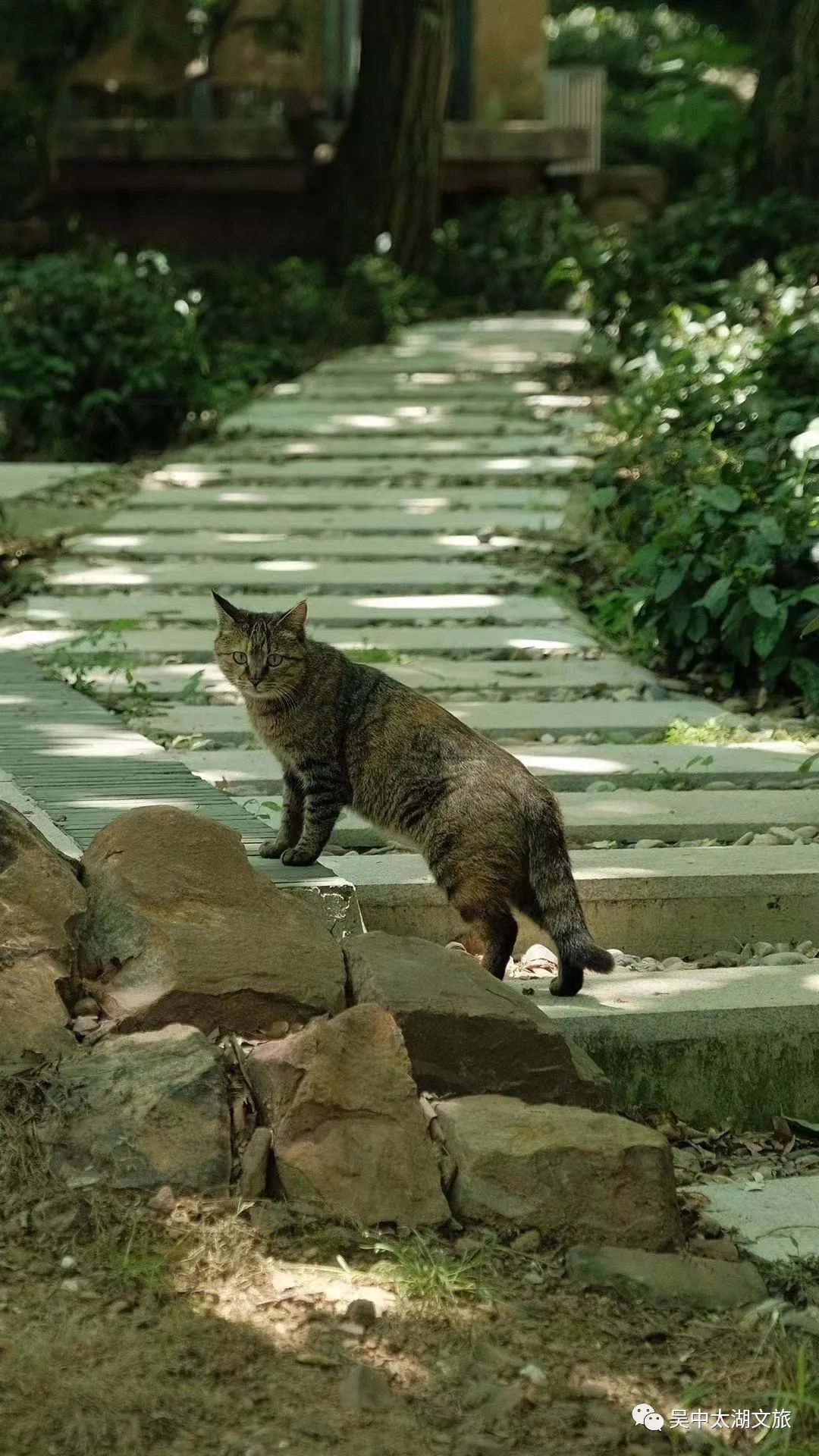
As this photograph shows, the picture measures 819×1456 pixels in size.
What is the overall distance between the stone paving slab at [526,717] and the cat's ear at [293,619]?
1.13 metres

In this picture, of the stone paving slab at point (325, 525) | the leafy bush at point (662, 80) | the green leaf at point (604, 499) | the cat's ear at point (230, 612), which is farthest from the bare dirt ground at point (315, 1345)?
the leafy bush at point (662, 80)

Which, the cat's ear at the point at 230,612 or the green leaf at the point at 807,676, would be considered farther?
the green leaf at the point at 807,676

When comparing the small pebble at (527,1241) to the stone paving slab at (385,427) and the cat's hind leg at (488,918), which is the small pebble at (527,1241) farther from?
the stone paving slab at (385,427)

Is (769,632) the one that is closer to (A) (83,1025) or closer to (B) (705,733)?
(B) (705,733)

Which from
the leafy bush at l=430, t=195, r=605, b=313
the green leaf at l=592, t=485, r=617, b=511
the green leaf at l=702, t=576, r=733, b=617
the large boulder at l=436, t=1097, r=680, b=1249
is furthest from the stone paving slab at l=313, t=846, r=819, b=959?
the leafy bush at l=430, t=195, r=605, b=313

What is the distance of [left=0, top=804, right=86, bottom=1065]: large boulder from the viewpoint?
3.83m

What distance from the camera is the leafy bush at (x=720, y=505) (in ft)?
25.1

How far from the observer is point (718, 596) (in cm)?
761

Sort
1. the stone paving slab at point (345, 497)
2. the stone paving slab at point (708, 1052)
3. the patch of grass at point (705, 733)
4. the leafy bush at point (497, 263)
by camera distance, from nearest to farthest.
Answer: the stone paving slab at point (708, 1052), the patch of grass at point (705, 733), the stone paving slab at point (345, 497), the leafy bush at point (497, 263)

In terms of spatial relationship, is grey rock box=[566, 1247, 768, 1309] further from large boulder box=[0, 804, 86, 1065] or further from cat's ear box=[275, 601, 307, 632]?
cat's ear box=[275, 601, 307, 632]

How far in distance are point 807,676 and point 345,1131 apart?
429 cm

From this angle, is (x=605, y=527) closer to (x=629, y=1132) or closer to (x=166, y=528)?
(x=166, y=528)

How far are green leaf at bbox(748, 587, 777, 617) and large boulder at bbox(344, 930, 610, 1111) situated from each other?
373cm

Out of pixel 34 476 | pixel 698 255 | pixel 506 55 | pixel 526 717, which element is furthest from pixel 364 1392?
pixel 506 55
